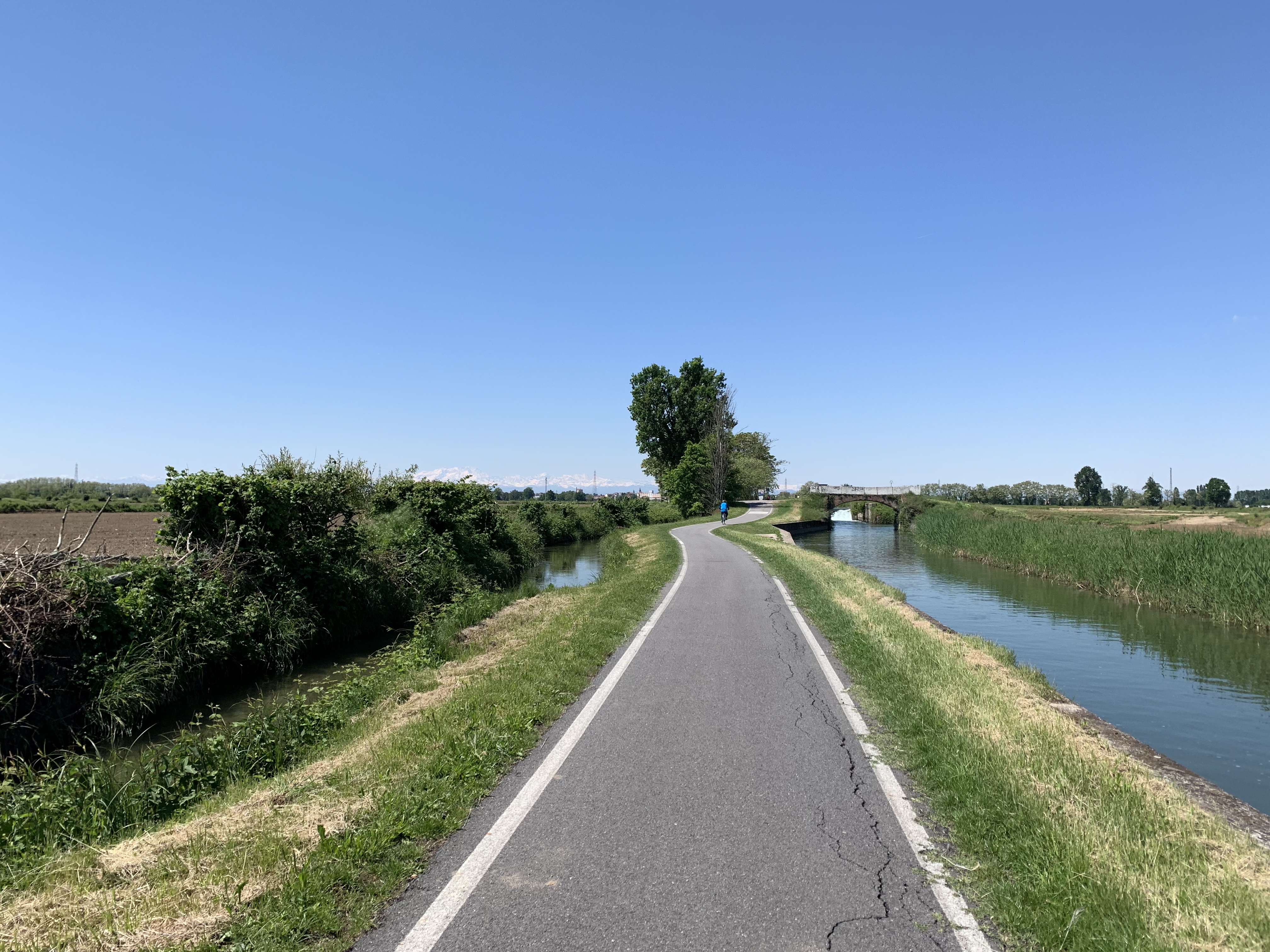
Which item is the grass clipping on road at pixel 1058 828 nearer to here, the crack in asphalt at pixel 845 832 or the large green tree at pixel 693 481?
the crack in asphalt at pixel 845 832

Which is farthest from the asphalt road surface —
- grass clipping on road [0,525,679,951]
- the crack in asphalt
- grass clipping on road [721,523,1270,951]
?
grass clipping on road [721,523,1270,951]

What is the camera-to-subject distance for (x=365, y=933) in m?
3.42

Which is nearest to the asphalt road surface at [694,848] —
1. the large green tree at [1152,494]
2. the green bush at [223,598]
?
the green bush at [223,598]

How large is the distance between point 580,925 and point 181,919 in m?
1.95

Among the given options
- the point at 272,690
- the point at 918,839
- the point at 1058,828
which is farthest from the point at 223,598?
the point at 1058,828

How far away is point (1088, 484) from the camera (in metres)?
130

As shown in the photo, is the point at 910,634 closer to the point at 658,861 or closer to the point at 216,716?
the point at 658,861

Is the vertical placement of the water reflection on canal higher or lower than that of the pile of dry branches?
lower

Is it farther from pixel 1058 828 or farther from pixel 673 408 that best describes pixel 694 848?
pixel 673 408

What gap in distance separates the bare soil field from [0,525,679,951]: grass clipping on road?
773 cm

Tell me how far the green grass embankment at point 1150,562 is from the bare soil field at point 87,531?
24650mm

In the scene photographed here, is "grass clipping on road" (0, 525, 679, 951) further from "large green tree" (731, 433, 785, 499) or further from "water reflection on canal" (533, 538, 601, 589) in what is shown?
"large green tree" (731, 433, 785, 499)

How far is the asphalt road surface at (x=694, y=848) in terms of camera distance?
3.39 meters

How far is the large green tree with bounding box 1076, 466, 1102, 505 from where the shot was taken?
126m
